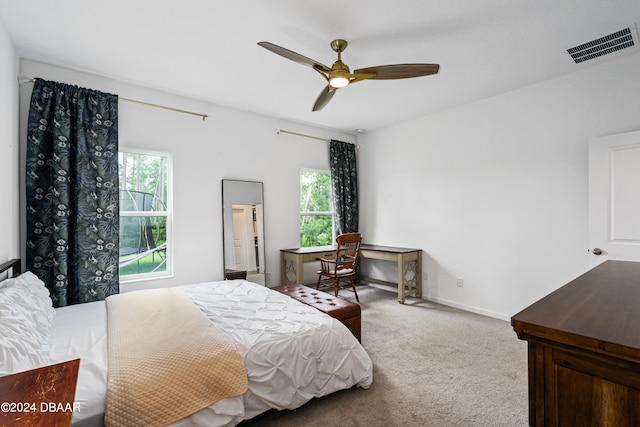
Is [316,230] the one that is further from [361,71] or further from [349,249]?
[361,71]

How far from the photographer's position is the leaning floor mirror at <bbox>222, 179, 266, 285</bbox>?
392 cm

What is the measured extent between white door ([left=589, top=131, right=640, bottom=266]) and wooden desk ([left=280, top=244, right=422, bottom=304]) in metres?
1.90

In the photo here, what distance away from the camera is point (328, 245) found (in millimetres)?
5105

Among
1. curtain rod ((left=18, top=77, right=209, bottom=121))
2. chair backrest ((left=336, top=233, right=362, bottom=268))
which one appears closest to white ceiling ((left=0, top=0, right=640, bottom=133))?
curtain rod ((left=18, top=77, right=209, bottom=121))

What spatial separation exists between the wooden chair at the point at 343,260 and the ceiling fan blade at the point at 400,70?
206 cm

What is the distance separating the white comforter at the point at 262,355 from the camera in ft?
4.81

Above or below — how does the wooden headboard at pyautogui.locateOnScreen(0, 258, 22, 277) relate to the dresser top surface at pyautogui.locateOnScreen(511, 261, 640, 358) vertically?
below

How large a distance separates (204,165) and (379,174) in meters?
2.69

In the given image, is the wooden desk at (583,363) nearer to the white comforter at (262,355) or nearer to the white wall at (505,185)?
the white comforter at (262,355)

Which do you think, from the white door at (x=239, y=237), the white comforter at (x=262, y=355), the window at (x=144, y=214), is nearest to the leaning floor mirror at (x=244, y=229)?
the white door at (x=239, y=237)

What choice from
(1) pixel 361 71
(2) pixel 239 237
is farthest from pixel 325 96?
(2) pixel 239 237

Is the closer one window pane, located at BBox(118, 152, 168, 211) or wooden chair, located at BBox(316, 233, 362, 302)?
window pane, located at BBox(118, 152, 168, 211)

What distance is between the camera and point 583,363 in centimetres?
83

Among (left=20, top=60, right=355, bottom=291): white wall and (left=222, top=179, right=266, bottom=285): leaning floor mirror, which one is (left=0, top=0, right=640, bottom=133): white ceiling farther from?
(left=222, top=179, right=266, bottom=285): leaning floor mirror
